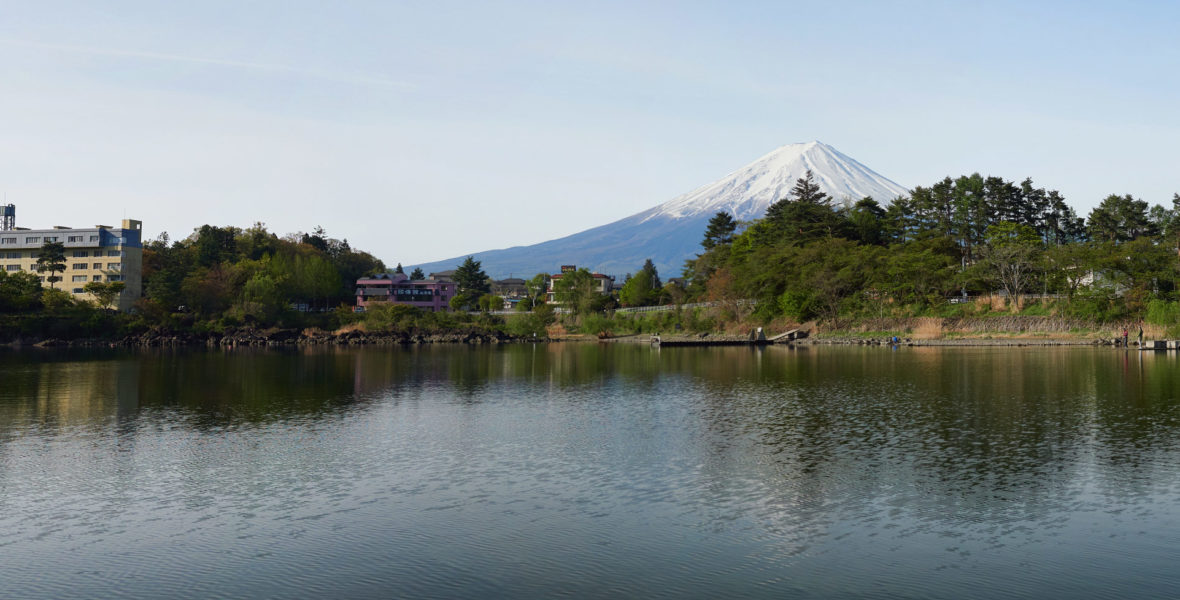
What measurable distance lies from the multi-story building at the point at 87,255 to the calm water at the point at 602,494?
85.6m

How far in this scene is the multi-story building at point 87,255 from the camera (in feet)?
374

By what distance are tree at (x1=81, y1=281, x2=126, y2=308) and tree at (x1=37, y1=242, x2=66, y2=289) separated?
528cm

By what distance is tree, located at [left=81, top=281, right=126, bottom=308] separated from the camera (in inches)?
4257

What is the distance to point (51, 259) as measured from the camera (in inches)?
4382

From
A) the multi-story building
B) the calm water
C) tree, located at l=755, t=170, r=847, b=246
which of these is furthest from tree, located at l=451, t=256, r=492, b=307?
the calm water

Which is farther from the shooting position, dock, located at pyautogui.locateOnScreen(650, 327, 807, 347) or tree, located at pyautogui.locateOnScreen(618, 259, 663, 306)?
tree, located at pyautogui.locateOnScreen(618, 259, 663, 306)

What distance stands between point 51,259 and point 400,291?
44807 millimetres

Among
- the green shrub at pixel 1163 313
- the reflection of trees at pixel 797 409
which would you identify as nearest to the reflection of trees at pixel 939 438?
the reflection of trees at pixel 797 409

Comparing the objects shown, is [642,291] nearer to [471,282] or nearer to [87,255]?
[471,282]

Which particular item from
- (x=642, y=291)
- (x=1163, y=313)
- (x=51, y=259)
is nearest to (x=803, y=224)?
(x=642, y=291)

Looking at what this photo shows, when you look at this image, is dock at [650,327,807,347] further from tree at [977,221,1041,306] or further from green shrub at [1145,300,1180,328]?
green shrub at [1145,300,1180,328]

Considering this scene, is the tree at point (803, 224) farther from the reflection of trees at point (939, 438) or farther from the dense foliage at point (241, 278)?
the dense foliage at point (241, 278)

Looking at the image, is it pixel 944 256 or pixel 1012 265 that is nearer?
pixel 1012 265

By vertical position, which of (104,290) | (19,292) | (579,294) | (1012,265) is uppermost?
(1012,265)
